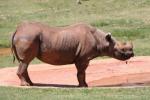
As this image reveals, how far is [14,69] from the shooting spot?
16891 millimetres

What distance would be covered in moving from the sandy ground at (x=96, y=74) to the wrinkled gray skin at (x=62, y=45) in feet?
2.10

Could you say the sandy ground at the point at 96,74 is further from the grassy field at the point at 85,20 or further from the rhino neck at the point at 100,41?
the grassy field at the point at 85,20

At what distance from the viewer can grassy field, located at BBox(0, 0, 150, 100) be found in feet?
39.8

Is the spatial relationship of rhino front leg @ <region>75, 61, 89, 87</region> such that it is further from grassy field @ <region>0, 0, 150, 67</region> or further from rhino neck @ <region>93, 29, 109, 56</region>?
grassy field @ <region>0, 0, 150, 67</region>

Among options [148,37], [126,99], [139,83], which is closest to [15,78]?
[139,83]

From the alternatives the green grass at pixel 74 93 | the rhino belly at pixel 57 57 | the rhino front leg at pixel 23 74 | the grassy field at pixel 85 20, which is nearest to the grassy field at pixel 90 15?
the grassy field at pixel 85 20

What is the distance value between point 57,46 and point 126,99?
2.94 m

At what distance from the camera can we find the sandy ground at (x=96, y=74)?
14.9 metres

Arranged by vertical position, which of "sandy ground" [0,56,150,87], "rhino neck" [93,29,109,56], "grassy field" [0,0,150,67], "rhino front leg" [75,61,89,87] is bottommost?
"grassy field" [0,0,150,67]

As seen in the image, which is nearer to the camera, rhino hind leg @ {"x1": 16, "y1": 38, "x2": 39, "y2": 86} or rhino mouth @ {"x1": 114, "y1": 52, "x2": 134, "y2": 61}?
rhino hind leg @ {"x1": 16, "y1": 38, "x2": 39, "y2": 86}

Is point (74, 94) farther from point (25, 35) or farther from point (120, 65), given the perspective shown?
point (120, 65)

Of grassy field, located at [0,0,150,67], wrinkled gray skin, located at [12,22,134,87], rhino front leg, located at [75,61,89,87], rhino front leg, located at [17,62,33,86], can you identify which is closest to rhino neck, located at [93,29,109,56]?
wrinkled gray skin, located at [12,22,134,87]

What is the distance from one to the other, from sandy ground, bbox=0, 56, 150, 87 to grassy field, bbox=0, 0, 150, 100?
1.94m

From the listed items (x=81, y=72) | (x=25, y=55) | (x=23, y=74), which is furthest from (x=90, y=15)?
(x=25, y=55)
